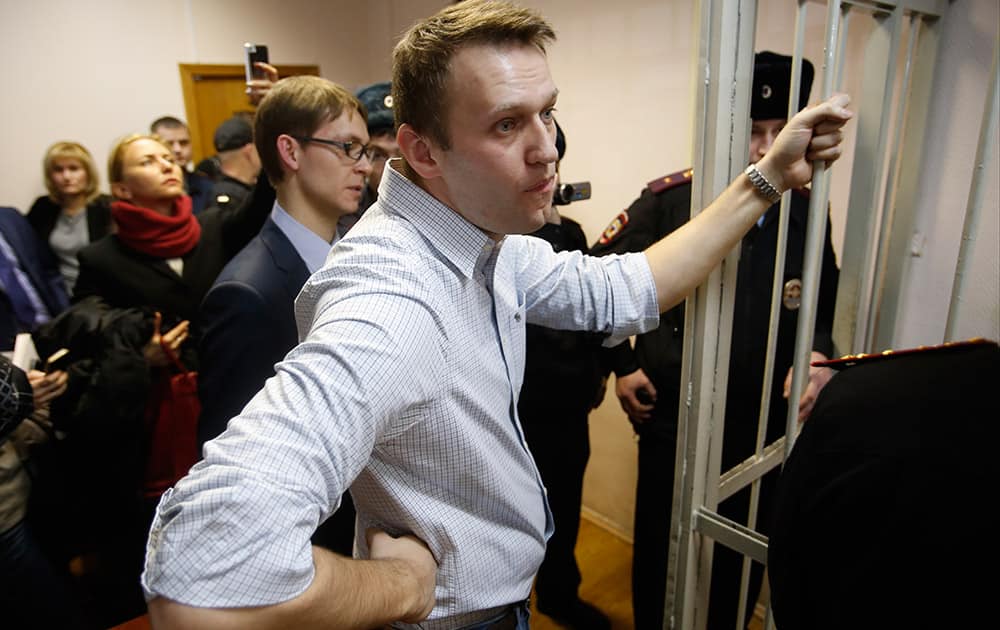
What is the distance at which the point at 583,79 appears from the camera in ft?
7.93

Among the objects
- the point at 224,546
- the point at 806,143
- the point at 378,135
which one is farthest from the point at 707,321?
the point at 378,135

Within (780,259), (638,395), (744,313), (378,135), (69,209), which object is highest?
(378,135)

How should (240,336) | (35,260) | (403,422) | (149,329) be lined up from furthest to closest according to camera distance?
(35,260)
(149,329)
(240,336)
(403,422)

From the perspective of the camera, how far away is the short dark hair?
788 millimetres

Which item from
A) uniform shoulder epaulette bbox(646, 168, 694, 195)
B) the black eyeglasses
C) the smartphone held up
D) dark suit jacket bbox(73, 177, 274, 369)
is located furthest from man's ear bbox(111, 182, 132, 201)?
uniform shoulder epaulette bbox(646, 168, 694, 195)

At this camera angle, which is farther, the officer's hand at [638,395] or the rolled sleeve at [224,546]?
the officer's hand at [638,395]

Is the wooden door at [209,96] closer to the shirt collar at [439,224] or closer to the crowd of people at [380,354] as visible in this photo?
the crowd of people at [380,354]

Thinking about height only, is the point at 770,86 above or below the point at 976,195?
above

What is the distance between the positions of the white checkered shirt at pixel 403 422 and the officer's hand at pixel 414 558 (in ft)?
0.07

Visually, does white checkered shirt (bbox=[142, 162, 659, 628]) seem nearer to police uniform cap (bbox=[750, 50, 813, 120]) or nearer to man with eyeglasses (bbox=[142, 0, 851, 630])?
man with eyeglasses (bbox=[142, 0, 851, 630])

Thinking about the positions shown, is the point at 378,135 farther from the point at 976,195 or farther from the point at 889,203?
the point at 976,195

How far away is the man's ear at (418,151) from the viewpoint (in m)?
0.86

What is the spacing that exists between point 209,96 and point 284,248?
3195mm

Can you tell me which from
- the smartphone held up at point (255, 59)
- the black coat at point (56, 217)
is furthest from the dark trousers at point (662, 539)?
the black coat at point (56, 217)
